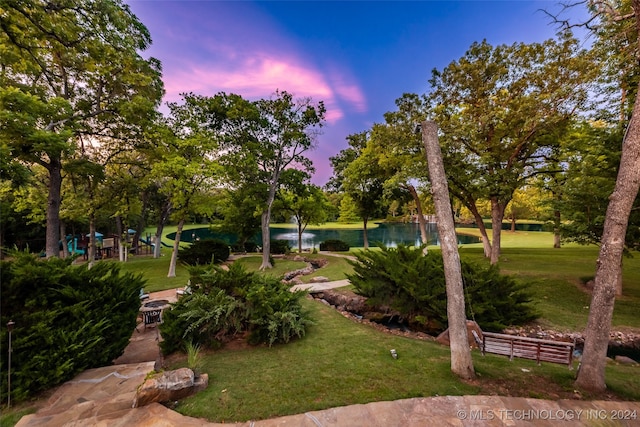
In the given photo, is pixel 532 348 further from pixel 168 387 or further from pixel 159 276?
pixel 159 276

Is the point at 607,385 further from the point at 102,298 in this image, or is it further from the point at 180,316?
the point at 102,298

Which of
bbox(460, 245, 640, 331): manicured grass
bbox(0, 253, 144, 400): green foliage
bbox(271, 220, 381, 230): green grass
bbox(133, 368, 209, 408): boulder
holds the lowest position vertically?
bbox(460, 245, 640, 331): manicured grass

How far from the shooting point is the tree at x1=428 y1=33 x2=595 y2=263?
10445 millimetres

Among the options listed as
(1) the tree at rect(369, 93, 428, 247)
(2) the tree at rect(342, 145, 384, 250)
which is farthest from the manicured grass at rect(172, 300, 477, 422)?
(2) the tree at rect(342, 145, 384, 250)

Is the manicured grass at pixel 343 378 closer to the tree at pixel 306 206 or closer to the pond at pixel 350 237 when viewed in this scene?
the tree at pixel 306 206

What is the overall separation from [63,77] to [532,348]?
18308 mm

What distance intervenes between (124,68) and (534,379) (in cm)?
1499

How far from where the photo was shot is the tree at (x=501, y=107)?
10445 mm

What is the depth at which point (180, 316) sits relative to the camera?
4.84 metres

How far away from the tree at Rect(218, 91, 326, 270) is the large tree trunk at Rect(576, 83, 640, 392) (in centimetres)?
1345

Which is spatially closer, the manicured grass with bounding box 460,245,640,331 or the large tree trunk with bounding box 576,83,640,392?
the large tree trunk with bounding box 576,83,640,392

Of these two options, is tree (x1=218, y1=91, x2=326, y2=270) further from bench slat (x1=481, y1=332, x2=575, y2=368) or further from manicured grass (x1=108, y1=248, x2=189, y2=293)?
bench slat (x1=481, y1=332, x2=575, y2=368)

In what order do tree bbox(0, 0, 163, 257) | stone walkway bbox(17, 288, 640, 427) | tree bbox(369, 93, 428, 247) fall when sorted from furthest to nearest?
tree bbox(369, 93, 428, 247) → tree bbox(0, 0, 163, 257) → stone walkway bbox(17, 288, 640, 427)

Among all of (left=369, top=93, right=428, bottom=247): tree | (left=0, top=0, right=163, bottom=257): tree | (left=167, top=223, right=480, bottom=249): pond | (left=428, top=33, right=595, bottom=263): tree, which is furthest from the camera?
(left=167, top=223, right=480, bottom=249): pond
